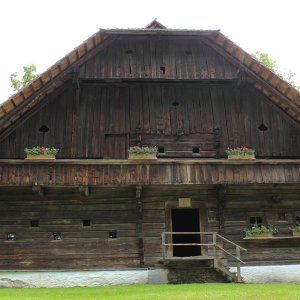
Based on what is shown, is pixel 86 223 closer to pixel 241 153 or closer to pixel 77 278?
pixel 77 278

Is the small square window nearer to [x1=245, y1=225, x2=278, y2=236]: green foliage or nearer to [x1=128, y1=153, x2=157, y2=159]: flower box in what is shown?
[x1=128, y1=153, x2=157, y2=159]: flower box

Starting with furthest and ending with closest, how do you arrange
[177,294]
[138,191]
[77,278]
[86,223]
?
[86,223]
[138,191]
[77,278]
[177,294]

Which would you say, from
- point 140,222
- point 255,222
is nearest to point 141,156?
point 140,222

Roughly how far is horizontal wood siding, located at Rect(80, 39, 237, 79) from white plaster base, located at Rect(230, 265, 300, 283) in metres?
6.90

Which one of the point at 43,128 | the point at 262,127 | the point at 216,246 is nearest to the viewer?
the point at 216,246

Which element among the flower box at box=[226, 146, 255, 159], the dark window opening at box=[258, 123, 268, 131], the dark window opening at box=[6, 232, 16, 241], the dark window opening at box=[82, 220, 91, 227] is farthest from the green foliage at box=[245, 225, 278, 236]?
the dark window opening at box=[6, 232, 16, 241]

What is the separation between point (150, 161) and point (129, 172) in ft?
2.53

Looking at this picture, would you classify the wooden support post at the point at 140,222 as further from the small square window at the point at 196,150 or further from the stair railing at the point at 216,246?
the small square window at the point at 196,150

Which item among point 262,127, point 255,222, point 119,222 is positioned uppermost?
point 262,127

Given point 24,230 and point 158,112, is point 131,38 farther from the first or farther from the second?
point 24,230

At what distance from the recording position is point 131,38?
16.8 meters

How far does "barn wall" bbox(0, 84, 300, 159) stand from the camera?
15984mm

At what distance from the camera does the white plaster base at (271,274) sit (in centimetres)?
1482

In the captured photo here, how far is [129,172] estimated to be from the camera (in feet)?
47.4
